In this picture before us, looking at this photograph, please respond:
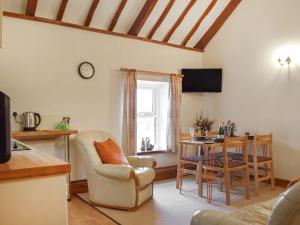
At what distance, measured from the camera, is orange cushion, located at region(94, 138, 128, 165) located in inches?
159

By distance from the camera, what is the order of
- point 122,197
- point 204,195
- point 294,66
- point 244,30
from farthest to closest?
point 244,30 → point 294,66 → point 204,195 → point 122,197

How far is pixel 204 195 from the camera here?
4.47 metres

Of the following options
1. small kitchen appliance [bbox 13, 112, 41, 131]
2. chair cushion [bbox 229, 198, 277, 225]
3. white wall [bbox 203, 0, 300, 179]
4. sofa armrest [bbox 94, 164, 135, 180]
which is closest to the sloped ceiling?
white wall [bbox 203, 0, 300, 179]

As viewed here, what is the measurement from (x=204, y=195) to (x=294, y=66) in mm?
2519

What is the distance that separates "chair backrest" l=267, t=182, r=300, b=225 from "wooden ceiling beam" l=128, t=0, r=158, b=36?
393 cm

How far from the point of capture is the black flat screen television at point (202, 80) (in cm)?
586

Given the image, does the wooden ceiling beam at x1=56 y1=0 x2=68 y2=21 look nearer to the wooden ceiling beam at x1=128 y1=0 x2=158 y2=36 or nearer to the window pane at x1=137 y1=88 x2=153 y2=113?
the wooden ceiling beam at x1=128 y1=0 x2=158 y2=36

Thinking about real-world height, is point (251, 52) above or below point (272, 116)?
above

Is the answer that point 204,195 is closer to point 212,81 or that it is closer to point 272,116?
point 272,116

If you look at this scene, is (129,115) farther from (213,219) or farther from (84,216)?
(213,219)

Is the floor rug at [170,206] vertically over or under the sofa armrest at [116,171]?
under

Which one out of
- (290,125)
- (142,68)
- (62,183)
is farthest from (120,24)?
(62,183)

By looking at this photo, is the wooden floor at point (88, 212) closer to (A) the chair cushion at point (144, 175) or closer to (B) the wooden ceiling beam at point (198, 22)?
(A) the chair cushion at point (144, 175)

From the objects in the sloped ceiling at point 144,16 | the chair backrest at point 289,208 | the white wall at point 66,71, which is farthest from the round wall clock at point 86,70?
the chair backrest at point 289,208
